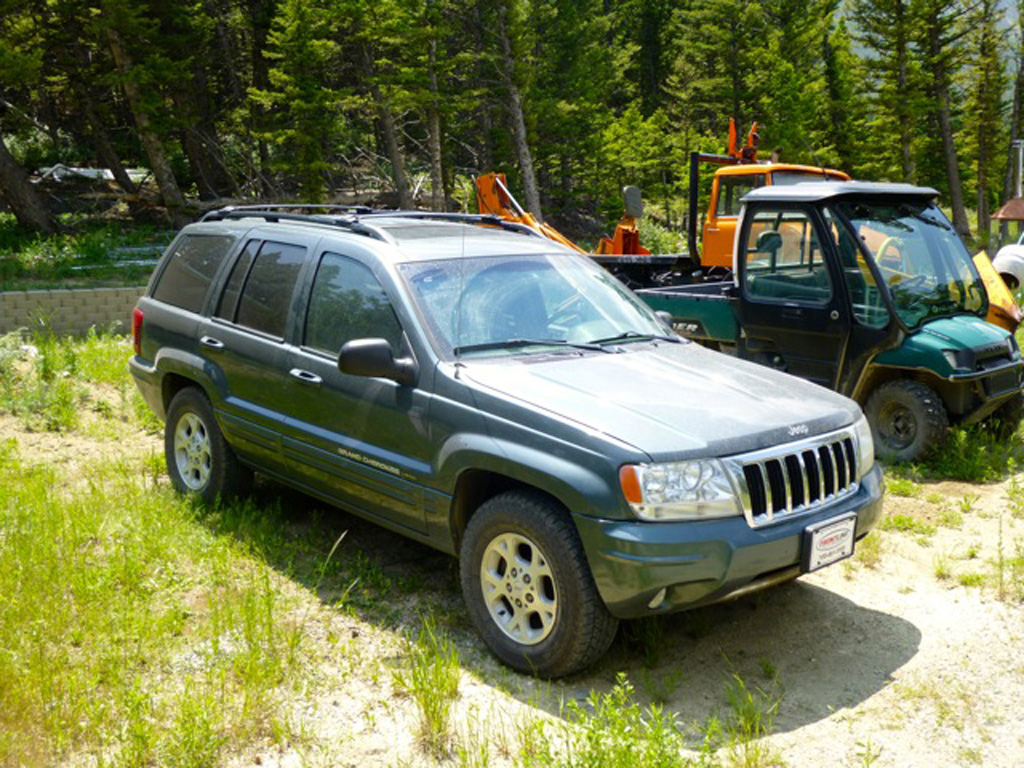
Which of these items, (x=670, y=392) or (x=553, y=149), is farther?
(x=553, y=149)

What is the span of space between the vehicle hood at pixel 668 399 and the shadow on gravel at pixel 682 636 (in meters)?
1.14

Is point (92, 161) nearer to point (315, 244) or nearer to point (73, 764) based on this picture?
point (315, 244)

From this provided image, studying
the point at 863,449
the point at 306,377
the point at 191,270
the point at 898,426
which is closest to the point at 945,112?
the point at 898,426

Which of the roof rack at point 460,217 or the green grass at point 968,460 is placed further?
the green grass at point 968,460

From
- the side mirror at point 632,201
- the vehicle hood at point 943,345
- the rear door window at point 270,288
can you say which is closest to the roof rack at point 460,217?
the rear door window at point 270,288

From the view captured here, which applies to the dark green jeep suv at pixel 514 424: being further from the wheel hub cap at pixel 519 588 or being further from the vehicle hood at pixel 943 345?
the vehicle hood at pixel 943 345

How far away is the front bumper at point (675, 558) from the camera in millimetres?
3947

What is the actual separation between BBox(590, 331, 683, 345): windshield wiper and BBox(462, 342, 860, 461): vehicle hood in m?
0.13

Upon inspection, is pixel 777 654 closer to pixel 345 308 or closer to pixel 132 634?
pixel 345 308

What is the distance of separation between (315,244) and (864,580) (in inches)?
150

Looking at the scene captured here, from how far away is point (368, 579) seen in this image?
5562 millimetres

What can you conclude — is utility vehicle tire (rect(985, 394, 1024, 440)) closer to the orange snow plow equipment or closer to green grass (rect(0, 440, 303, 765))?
green grass (rect(0, 440, 303, 765))

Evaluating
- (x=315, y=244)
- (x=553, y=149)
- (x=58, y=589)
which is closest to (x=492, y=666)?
(x=58, y=589)

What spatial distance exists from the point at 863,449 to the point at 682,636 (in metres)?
1.32
